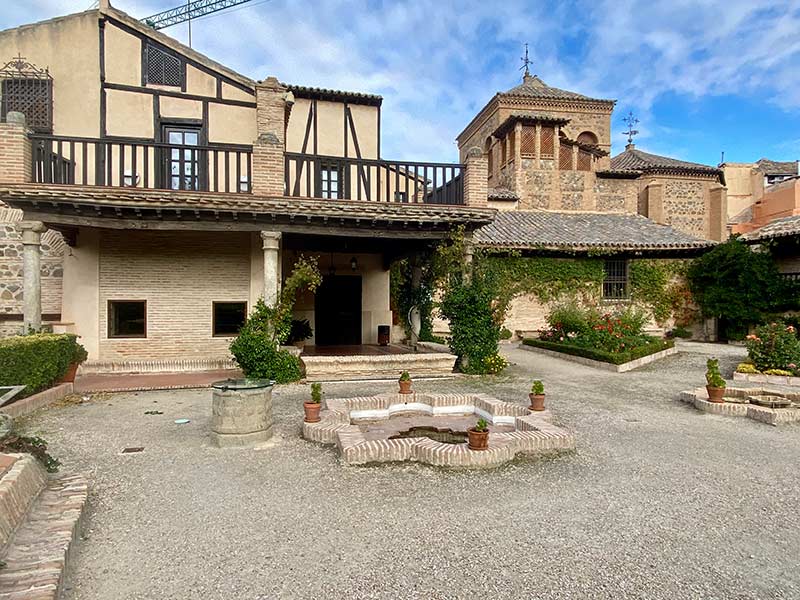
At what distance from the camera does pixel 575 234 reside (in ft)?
68.7

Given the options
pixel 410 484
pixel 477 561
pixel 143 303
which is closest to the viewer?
pixel 477 561

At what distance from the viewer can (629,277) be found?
20.6 metres

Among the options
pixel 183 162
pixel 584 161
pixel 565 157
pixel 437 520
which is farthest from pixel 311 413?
pixel 584 161

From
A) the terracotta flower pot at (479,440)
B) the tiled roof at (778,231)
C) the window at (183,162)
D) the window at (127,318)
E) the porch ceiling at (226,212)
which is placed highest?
the window at (183,162)

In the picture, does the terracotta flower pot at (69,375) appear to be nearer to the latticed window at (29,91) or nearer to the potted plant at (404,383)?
the potted plant at (404,383)

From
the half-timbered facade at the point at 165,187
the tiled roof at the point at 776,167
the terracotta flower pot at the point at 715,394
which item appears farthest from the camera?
the tiled roof at the point at 776,167

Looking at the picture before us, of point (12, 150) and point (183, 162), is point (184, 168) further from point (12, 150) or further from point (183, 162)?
point (12, 150)

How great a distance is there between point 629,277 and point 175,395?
18.2 meters

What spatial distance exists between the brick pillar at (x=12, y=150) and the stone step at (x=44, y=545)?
7.53 meters

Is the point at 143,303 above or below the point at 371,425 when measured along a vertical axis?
above

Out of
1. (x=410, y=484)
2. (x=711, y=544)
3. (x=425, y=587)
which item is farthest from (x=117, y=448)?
(x=711, y=544)

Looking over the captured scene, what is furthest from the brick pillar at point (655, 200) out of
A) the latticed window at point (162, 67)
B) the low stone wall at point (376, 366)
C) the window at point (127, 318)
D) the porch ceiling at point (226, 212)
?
the window at point (127, 318)

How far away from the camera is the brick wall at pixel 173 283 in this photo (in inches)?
458

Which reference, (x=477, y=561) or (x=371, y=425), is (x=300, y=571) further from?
(x=371, y=425)
